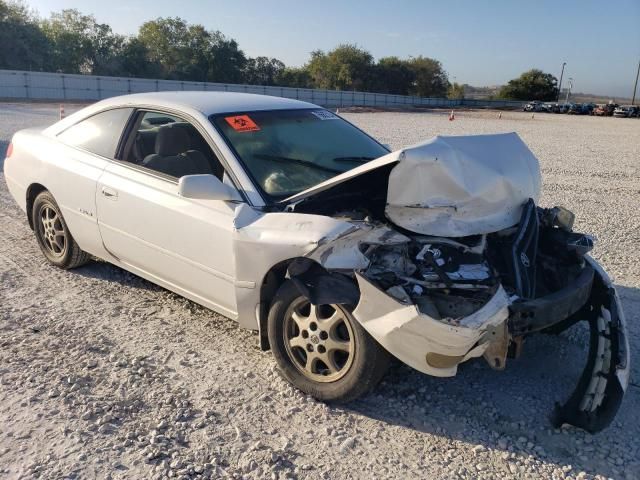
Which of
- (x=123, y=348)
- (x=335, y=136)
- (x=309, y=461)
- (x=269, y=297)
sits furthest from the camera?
(x=335, y=136)

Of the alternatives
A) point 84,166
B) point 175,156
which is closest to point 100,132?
point 84,166

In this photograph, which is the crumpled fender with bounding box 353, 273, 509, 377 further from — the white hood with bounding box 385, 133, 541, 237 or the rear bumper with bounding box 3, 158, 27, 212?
the rear bumper with bounding box 3, 158, 27, 212

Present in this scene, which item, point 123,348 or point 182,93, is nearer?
point 123,348

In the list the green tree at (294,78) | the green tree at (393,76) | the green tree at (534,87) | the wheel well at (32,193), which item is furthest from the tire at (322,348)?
the green tree at (534,87)

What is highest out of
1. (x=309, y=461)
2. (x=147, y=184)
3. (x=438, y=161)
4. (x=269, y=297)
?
(x=438, y=161)

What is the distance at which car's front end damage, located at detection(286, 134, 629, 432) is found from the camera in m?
2.70

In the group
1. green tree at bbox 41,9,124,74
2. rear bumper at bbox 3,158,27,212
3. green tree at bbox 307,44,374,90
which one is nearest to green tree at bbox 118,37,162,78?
Answer: green tree at bbox 41,9,124,74

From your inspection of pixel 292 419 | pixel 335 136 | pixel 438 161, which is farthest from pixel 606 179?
pixel 292 419

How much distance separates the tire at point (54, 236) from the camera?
15.6ft

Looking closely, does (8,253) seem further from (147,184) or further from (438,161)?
(438,161)

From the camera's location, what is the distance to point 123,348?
3.61m

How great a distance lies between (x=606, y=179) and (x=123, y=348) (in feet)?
33.0

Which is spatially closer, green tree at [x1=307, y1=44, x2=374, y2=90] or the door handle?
the door handle

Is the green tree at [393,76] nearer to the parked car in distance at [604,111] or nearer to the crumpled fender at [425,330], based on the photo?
the parked car in distance at [604,111]
